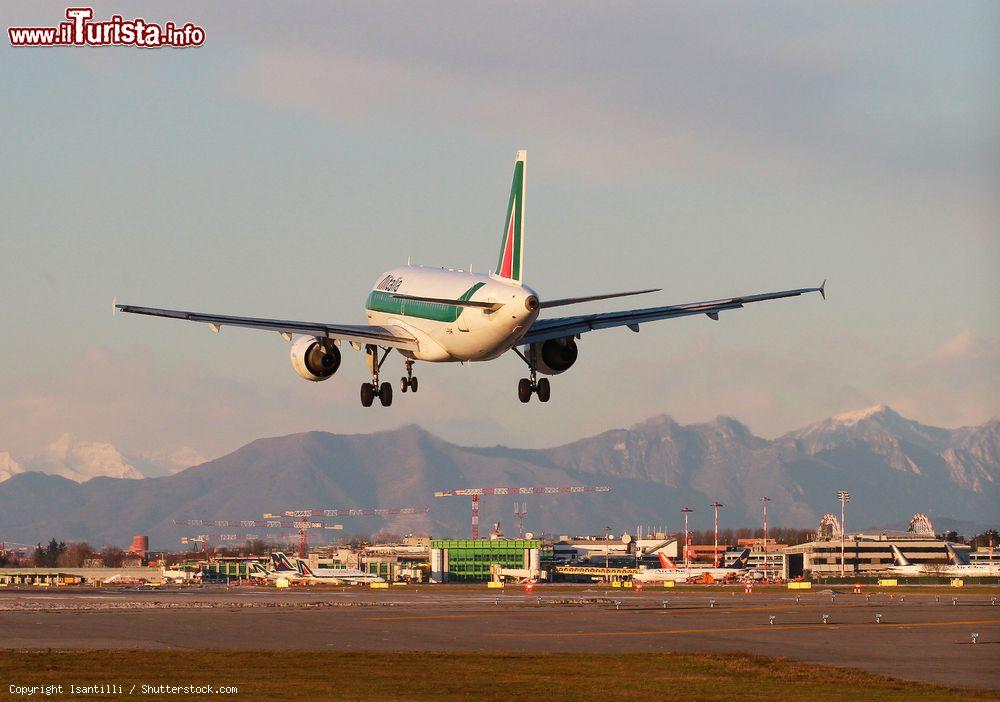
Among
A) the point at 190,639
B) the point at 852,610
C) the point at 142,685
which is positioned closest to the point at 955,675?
the point at 142,685

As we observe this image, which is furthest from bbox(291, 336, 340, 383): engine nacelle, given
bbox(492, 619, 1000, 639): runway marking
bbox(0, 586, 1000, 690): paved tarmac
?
bbox(492, 619, 1000, 639): runway marking

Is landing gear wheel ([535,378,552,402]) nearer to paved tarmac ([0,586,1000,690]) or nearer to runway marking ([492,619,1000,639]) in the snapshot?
paved tarmac ([0,586,1000,690])

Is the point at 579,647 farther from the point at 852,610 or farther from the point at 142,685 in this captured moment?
the point at 852,610

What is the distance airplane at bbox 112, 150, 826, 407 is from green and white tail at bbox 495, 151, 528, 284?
0.17 feet

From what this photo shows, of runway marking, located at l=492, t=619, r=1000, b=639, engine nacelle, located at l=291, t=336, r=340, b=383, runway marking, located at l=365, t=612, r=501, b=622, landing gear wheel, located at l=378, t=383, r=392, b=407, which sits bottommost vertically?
runway marking, located at l=365, t=612, r=501, b=622

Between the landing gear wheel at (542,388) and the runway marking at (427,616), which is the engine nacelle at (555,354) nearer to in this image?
the landing gear wheel at (542,388)

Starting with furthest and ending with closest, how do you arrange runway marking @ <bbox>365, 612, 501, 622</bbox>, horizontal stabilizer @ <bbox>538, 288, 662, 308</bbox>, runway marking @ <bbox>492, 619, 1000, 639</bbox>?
runway marking @ <bbox>365, 612, 501, 622</bbox>
runway marking @ <bbox>492, 619, 1000, 639</bbox>
horizontal stabilizer @ <bbox>538, 288, 662, 308</bbox>

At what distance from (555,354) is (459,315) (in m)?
6.57

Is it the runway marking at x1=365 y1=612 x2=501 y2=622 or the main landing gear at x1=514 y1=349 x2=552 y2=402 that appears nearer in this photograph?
the main landing gear at x1=514 y1=349 x2=552 y2=402

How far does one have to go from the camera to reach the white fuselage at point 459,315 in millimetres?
72938

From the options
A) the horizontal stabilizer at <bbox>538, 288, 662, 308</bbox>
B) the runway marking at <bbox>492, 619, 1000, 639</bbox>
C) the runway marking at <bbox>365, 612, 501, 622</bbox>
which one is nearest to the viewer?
the horizontal stabilizer at <bbox>538, 288, 662, 308</bbox>

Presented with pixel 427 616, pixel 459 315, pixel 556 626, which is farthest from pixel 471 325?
pixel 427 616

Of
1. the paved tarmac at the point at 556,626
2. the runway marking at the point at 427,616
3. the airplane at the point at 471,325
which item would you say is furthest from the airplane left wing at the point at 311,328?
the runway marking at the point at 427,616

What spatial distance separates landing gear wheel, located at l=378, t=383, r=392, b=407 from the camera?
8100 centimetres
